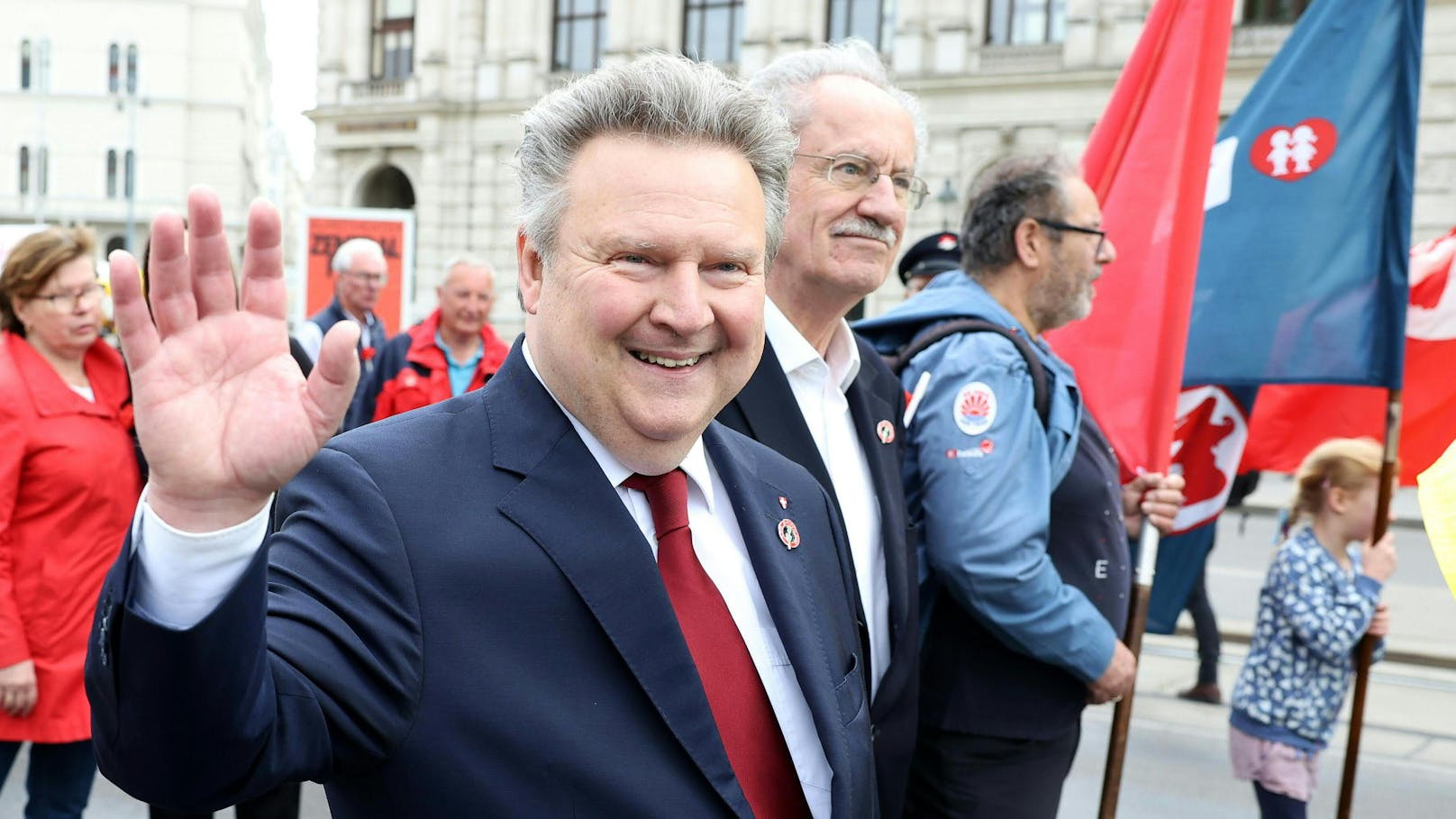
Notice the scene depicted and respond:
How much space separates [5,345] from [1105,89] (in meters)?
24.1

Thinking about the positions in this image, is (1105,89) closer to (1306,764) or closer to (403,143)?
(403,143)

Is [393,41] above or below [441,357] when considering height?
above

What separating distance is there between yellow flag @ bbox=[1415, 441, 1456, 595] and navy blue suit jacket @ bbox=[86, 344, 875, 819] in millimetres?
846

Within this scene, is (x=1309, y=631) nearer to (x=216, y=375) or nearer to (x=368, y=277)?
(x=216, y=375)

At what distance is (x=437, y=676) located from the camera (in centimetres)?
144

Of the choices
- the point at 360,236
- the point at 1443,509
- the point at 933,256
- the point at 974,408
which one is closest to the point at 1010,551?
the point at 974,408

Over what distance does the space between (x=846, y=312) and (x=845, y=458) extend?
30 cm

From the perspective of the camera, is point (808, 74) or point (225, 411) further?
point (808, 74)

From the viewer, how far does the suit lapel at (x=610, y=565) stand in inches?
60.2

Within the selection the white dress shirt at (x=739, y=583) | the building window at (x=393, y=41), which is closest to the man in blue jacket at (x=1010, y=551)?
the white dress shirt at (x=739, y=583)

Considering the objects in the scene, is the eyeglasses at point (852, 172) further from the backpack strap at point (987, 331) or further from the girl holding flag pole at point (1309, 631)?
the girl holding flag pole at point (1309, 631)

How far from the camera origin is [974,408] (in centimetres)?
291

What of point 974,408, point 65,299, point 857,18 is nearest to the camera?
point 974,408

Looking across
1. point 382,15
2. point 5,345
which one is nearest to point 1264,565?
point 5,345
